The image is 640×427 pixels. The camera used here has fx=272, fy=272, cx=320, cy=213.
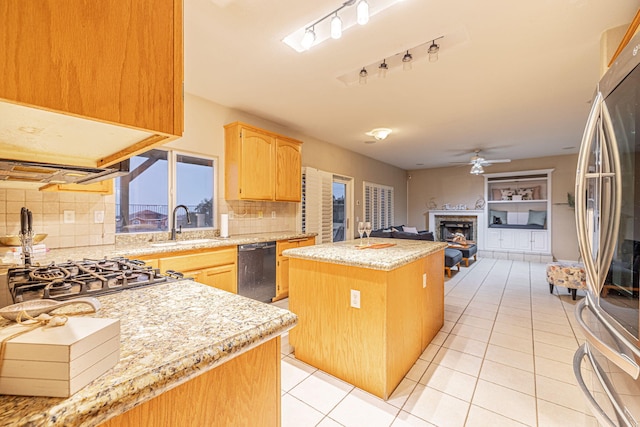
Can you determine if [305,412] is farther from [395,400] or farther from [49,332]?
[49,332]

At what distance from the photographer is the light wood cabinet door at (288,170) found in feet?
13.0

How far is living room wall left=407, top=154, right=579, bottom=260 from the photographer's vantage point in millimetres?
6461

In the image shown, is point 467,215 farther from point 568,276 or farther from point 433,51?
point 433,51

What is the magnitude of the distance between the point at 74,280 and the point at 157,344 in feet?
2.59

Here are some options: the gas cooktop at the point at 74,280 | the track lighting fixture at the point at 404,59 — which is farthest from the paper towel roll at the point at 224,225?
the track lighting fixture at the point at 404,59

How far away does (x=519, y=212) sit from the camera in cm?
725

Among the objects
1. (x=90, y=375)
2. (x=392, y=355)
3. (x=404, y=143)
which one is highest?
(x=404, y=143)

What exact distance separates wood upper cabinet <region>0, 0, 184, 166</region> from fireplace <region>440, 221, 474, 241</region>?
320 inches

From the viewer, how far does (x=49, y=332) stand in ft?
1.63

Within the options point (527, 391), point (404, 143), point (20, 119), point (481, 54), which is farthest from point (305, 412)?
point (404, 143)

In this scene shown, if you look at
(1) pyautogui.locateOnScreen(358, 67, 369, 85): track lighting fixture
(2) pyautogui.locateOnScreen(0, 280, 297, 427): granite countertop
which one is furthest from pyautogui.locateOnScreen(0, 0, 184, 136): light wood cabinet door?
(1) pyautogui.locateOnScreen(358, 67, 369, 85): track lighting fixture

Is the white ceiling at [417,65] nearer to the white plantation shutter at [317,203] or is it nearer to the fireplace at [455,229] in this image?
the white plantation shutter at [317,203]

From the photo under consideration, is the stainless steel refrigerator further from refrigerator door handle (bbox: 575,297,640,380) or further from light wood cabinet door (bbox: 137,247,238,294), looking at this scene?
light wood cabinet door (bbox: 137,247,238,294)

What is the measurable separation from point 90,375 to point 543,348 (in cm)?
330
